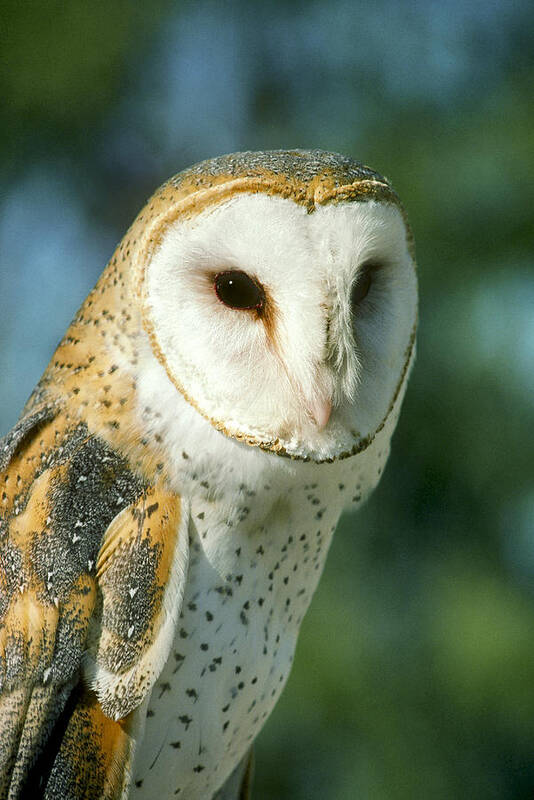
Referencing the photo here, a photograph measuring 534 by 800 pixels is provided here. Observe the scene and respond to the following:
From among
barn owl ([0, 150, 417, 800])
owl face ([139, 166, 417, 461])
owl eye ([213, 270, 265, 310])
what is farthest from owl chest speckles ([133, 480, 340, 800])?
owl eye ([213, 270, 265, 310])

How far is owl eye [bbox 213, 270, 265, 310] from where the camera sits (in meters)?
1.16

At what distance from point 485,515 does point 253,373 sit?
3616mm

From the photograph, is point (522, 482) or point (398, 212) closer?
point (398, 212)

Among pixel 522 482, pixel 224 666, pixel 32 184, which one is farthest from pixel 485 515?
pixel 224 666

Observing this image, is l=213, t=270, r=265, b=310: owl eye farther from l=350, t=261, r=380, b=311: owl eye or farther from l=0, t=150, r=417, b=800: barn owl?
l=350, t=261, r=380, b=311: owl eye

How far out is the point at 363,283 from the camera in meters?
1.23

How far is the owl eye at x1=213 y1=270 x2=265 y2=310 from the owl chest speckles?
0.91 ft

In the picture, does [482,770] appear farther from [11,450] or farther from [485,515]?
[11,450]

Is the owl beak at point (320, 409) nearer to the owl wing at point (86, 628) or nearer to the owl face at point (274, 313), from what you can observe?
the owl face at point (274, 313)

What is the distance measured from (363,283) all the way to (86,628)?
0.64 meters

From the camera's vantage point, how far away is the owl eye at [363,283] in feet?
3.94

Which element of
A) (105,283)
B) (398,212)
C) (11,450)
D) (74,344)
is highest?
(398,212)

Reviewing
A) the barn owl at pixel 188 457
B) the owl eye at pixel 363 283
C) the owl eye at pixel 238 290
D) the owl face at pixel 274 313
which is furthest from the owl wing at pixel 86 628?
the owl eye at pixel 363 283

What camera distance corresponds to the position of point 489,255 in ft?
15.3
